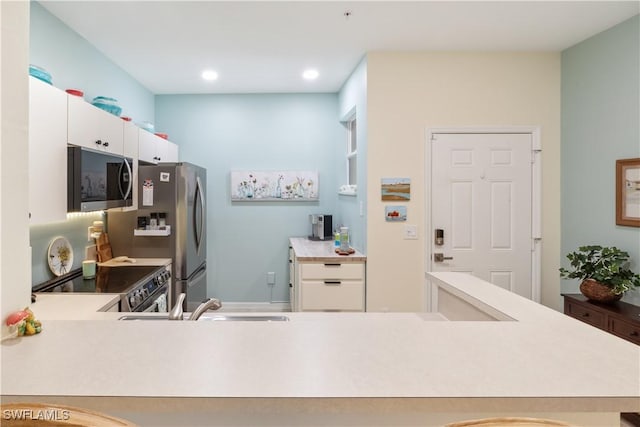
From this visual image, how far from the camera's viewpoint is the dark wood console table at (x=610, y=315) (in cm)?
245

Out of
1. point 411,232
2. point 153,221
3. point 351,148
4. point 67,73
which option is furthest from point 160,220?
point 351,148

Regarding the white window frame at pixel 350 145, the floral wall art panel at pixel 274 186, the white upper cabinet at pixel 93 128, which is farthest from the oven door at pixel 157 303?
the white window frame at pixel 350 145

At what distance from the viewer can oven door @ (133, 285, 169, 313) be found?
2627 mm

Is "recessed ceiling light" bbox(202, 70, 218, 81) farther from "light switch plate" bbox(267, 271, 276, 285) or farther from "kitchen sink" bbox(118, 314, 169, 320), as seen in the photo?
"kitchen sink" bbox(118, 314, 169, 320)

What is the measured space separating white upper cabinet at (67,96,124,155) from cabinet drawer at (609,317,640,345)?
3.55m

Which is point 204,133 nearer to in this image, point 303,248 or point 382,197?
Result: point 303,248

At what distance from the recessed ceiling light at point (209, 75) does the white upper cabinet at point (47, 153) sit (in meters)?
1.90

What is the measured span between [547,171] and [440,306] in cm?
226

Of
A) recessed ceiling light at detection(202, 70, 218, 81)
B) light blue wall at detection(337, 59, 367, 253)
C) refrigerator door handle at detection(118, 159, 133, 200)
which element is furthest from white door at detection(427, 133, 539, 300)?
refrigerator door handle at detection(118, 159, 133, 200)

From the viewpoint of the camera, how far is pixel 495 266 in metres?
3.56

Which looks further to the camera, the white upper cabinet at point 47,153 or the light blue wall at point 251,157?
the light blue wall at point 251,157

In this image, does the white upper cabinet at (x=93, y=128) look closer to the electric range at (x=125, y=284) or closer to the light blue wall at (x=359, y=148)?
the electric range at (x=125, y=284)

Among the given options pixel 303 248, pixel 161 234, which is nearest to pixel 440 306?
pixel 303 248

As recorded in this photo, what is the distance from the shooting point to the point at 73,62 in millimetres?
3027
